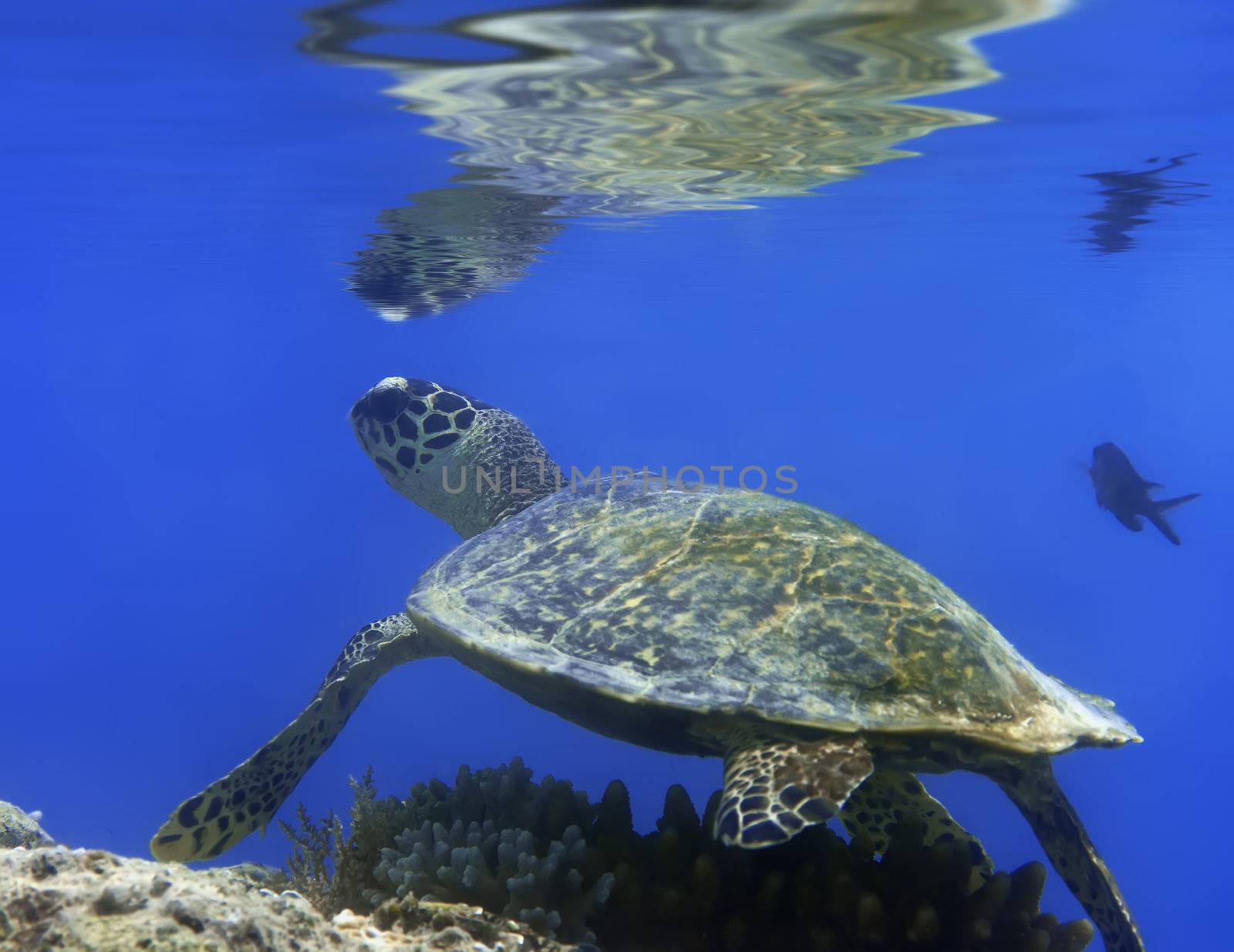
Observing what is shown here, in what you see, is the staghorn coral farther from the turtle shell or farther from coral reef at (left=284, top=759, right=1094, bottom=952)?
the turtle shell

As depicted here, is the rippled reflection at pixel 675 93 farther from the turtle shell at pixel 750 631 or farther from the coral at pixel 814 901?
the coral at pixel 814 901

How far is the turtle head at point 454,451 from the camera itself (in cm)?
780

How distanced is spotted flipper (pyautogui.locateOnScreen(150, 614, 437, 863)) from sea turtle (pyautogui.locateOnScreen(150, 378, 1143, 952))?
15 millimetres

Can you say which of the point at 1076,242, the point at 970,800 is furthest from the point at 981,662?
the point at 970,800

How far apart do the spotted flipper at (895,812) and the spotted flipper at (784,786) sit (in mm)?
826

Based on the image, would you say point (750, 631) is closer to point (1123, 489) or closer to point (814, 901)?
point (814, 901)

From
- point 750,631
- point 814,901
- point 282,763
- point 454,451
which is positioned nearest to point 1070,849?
point 814,901

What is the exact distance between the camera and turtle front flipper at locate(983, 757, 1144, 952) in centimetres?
403

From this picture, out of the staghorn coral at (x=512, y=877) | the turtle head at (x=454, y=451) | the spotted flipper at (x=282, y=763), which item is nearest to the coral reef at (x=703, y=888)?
the staghorn coral at (x=512, y=877)

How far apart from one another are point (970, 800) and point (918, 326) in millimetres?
28254

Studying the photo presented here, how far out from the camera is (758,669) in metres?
3.93

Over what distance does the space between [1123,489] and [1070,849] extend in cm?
1057

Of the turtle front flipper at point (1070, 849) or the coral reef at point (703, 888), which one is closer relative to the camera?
the coral reef at point (703, 888)

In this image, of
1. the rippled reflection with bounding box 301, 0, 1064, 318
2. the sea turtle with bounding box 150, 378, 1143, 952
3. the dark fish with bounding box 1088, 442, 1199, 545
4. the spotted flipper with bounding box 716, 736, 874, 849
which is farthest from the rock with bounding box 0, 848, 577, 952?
the dark fish with bounding box 1088, 442, 1199, 545
